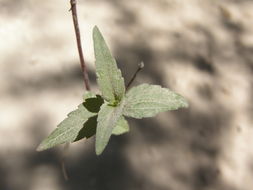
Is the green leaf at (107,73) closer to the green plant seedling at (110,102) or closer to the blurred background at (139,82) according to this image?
the green plant seedling at (110,102)

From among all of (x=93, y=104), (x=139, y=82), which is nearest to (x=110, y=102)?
(x=93, y=104)

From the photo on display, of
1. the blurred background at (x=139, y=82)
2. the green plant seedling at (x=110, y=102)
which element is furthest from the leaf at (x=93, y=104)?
the blurred background at (x=139, y=82)

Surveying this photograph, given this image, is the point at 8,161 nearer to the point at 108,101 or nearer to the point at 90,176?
the point at 90,176

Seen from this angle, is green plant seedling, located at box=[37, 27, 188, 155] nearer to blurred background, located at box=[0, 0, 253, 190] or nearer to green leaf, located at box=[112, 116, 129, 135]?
green leaf, located at box=[112, 116, 129, 135]

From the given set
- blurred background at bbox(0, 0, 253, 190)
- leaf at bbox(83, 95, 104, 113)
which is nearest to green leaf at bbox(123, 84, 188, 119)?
leaf at bbox(83, 95, 104, 113)

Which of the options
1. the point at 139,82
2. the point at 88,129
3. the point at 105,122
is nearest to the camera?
the point at 105,122

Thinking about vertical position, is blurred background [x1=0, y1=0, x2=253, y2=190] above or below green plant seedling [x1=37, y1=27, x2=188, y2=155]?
below

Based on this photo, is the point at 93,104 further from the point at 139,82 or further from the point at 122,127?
the point at 139,82

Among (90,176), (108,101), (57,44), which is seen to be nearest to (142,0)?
(57,44)
